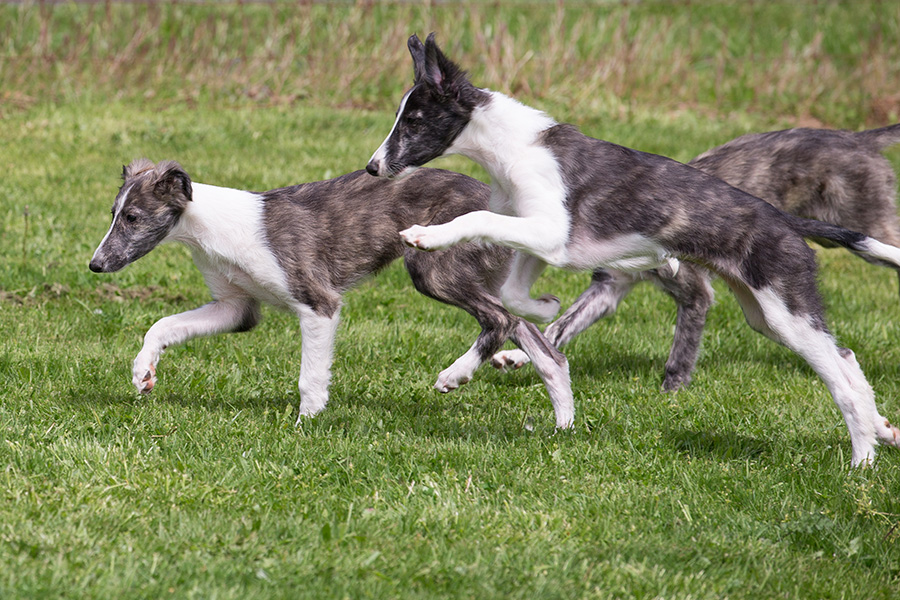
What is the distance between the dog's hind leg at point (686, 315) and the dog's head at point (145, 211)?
3.06 metres

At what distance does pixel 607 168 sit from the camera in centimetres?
522

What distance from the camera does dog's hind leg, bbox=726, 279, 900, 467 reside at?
510 cm

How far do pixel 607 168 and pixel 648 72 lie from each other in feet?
36.3

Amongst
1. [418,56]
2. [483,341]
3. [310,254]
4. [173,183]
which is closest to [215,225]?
[173,183]

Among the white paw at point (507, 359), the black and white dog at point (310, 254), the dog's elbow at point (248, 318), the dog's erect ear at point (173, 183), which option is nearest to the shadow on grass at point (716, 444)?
the black and white dog at point (310, 254)

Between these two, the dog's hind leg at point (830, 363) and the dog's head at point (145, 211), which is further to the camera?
the dog's head at point (145, 211)

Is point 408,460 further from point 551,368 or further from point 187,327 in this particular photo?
point 187,327

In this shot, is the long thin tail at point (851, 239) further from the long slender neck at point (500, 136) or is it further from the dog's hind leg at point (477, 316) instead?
the dog's hind leg at point (477, 316)

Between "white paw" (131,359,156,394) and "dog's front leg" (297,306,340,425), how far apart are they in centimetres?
79

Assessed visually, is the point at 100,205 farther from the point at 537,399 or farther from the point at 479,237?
the point at 479,237

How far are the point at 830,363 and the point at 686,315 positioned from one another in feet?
5.68

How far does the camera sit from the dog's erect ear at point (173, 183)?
18.5 feet

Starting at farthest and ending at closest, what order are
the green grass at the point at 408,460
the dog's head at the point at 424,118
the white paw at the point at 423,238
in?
the dog's head at the point at 424,118, the white paw at the point at 423,238, the green grass at the point at 408,460

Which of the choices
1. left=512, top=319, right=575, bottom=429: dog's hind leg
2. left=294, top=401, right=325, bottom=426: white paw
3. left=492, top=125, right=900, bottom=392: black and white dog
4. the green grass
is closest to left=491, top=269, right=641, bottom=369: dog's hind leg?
left=492, top=125, right=900, bottom=392: black and white dog
